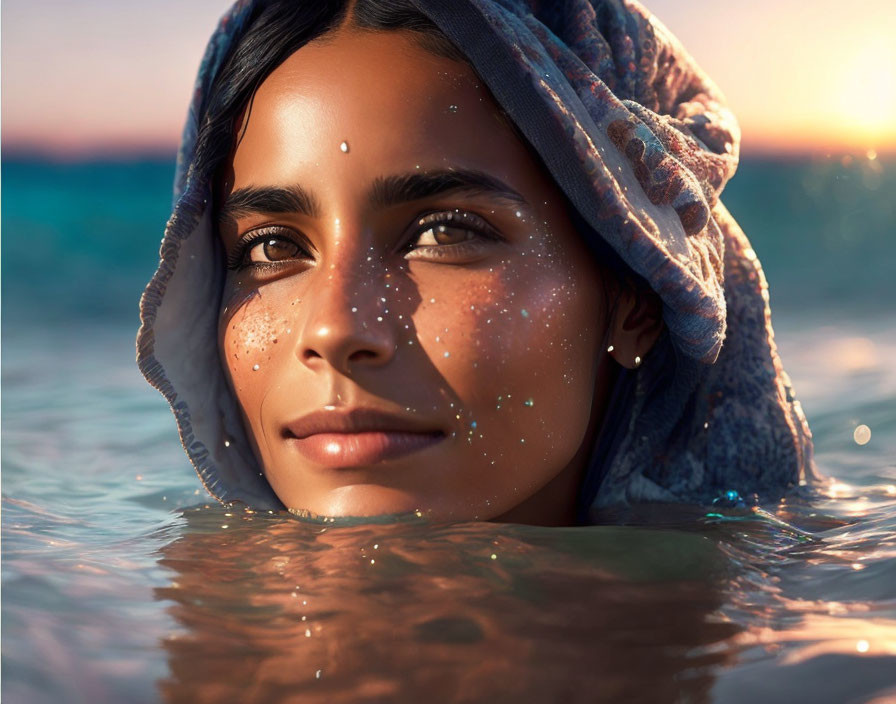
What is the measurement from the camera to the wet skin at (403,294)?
2.19 meters

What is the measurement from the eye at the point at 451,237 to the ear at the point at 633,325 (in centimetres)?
44

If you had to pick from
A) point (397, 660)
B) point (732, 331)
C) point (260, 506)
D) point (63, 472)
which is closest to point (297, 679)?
point (397, 660)

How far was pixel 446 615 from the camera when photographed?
1.67 meters

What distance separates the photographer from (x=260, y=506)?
2734 millimetres

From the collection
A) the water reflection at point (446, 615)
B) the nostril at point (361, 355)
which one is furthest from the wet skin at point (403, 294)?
the water reflection at point (446, 615)

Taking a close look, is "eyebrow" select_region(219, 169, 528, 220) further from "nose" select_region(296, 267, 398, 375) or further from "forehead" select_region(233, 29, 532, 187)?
"nose" select_region(296, 267, 398, 375)

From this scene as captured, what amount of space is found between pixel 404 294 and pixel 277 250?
1.21ft

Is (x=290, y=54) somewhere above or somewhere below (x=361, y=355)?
above

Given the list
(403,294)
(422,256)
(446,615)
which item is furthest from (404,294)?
(446,615)

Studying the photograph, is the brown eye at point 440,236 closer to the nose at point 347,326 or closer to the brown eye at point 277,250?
the nose at point 347,326

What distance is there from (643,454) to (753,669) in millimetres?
1434

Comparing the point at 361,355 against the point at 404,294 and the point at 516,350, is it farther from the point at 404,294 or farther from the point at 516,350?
the point at 516,350

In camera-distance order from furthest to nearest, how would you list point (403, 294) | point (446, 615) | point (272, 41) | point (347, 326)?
point (272, 41)
point (403, 294)
point (347, 326)
point (446, 615)

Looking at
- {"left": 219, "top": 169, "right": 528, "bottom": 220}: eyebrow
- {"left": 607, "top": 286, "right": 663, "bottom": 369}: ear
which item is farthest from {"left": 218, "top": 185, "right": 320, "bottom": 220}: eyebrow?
{"left": 607, "top": 286, "right": 663, "bottom": 369}: ear
